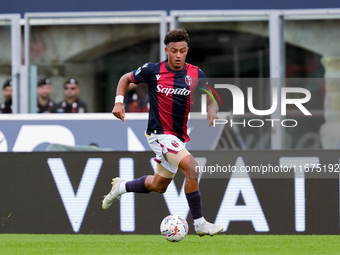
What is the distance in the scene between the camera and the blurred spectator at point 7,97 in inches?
397

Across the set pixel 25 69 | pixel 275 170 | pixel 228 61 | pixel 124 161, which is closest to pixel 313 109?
pixel 228 61

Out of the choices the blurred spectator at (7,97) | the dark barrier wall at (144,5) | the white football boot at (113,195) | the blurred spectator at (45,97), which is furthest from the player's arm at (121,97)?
the dark barrier wall at (144,5)

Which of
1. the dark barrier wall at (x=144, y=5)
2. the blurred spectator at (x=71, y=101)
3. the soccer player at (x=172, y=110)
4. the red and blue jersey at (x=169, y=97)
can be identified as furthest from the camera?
the dark barrier wall at (x=144, y=5)

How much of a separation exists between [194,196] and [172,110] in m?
0.82

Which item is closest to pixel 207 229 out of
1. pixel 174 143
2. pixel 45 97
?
pixel 174 143

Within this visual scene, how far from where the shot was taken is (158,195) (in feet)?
23.9

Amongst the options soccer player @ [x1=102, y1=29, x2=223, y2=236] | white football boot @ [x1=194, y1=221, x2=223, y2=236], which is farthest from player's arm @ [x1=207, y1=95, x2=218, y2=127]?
white football boot @ [x1=194, y1=221, x2=223, y2=236]

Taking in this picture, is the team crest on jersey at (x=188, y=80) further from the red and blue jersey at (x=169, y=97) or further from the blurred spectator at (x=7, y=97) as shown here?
the blurred spectator at (x=7, y=97)
